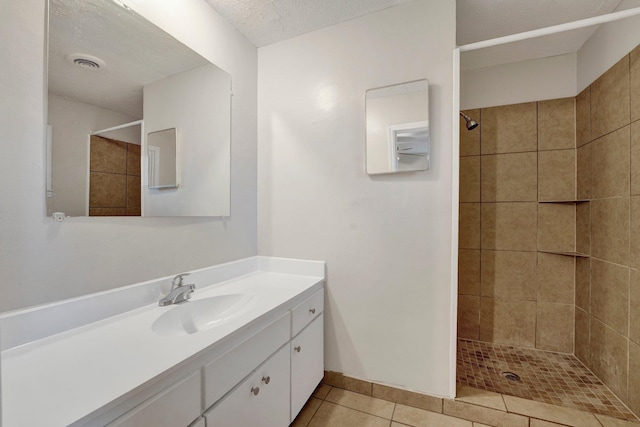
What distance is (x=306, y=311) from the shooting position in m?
1.53

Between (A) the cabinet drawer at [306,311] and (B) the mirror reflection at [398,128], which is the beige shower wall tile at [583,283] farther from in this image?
(A) the cabinet drawer at [306,311]

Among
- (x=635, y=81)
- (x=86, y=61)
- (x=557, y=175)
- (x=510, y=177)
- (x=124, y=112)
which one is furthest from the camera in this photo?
(x=510, y=177)

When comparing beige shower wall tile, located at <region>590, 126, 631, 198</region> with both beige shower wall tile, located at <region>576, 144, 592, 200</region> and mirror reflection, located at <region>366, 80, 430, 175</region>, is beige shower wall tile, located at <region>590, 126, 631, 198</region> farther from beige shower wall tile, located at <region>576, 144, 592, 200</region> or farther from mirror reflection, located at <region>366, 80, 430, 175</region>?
mirror reflection, located at <region>366, 80, 430, 175</region>

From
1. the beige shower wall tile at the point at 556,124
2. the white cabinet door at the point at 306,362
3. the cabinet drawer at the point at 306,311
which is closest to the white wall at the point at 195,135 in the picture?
the cabinet drawer at the point at 306,311

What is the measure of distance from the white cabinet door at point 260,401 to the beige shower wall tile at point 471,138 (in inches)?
83.8

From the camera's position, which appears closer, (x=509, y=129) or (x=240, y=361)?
(x=240, y=361)

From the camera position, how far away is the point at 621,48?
1.61 m

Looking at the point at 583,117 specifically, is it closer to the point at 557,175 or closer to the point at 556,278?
the point at 557,175

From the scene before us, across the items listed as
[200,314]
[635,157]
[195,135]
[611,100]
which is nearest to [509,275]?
[635,157]

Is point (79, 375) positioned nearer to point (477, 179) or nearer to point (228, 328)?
point (228, 328)

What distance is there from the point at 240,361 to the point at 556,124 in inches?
106

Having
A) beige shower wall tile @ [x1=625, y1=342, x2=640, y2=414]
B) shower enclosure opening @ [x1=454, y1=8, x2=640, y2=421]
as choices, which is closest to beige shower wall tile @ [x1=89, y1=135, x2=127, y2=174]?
shower enclosure opening @ [x1=454, y1=8, x2=640, y2=421]

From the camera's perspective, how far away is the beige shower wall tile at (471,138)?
2346mm

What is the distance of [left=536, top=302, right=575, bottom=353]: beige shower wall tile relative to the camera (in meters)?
2.12
